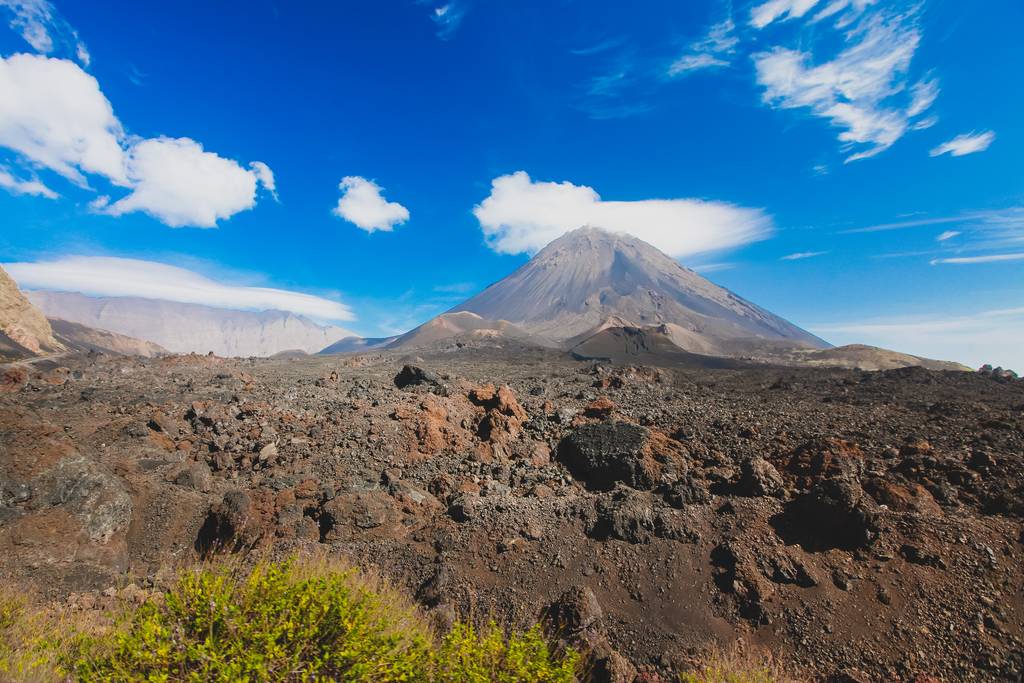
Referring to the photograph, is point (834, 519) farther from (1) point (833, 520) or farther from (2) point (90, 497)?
(2) point (90, 497)

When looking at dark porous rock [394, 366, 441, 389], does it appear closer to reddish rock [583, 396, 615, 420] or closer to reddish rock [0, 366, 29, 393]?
reddish rock [583, 396, 615, 420]

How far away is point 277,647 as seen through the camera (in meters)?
2.44

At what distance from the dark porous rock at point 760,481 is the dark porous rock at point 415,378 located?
27.9 feet

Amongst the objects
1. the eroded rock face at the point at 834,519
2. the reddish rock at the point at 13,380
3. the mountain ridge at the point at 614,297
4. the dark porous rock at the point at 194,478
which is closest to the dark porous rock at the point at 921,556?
the eroded rock face at the point at 834,519

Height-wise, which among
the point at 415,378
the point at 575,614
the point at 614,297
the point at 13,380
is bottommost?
the point at 575,614

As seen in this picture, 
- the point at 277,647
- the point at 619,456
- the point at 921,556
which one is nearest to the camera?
the point at 277,647

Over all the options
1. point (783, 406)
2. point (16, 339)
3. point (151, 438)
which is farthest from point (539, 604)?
point (16, 339)

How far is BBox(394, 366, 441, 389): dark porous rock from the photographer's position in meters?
13.1

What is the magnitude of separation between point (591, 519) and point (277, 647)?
175 inches

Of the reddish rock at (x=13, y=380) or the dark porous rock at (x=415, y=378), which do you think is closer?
the reddish rock at (x=13, y=380)

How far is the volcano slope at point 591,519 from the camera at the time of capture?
4398 millimetres

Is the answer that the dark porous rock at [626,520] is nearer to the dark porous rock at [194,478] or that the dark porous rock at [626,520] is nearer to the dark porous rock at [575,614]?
the dark porous rock at [575,614]

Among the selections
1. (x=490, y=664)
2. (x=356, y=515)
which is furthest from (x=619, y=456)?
(x=490, y=664)

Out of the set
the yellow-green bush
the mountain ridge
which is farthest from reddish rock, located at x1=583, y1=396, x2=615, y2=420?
the mountain ridge
